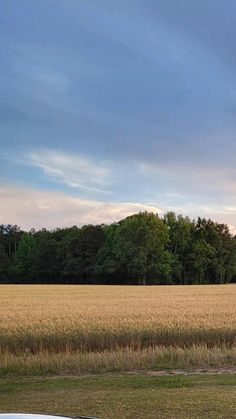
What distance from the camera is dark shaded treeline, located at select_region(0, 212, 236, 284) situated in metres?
115

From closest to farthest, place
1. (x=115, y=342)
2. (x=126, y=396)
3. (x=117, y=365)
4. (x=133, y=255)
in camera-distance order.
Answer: (x=126, y=396) < (x=117, y=365) < (x=115, y=342) < (x=133, y=255)

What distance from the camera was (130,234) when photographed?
4611 inches

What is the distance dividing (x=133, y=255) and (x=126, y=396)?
343ft

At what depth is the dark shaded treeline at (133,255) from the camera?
115125mm

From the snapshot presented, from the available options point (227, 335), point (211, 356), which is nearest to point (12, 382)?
point (211, 356)

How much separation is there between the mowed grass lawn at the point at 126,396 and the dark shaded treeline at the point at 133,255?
101 metres

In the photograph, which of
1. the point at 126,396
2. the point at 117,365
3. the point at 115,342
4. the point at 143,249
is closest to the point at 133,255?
the point at 143,249

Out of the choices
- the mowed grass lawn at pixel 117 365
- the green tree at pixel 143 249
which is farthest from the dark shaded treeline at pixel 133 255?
the mowed grass lawn at pixel 117 365

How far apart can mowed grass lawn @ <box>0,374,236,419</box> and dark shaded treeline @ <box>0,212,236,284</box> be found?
100792mm

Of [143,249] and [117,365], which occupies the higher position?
[143,249]

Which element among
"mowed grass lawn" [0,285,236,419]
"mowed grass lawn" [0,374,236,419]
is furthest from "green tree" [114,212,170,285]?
"mowed grass lawn" [0,374,236,419]

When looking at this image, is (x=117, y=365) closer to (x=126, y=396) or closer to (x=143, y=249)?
(x=126, y=396)

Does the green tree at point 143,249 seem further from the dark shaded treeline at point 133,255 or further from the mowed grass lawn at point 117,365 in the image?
the mowed grass lawn at point 117,365

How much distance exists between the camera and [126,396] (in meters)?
9.11
